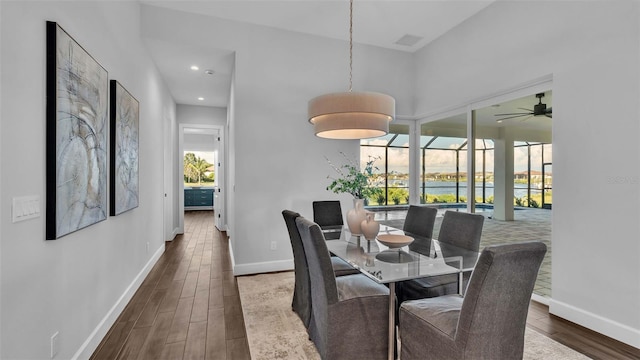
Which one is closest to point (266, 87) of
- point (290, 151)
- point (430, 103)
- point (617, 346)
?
point (290, 151)

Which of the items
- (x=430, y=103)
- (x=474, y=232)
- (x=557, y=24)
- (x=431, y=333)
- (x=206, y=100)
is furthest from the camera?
(x=206, y=100)

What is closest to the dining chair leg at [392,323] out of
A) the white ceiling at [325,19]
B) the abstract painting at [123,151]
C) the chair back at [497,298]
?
the chair back at [497,298]

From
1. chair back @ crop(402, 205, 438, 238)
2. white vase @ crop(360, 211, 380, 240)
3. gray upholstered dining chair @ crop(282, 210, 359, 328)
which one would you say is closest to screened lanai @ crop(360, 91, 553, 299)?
chair back @ crop(402, 205, 438, 238)

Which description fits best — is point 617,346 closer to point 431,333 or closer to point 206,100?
point 431,333

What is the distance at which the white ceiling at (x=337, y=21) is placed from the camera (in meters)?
3.38

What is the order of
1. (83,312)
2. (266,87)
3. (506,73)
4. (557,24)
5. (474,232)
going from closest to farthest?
1. (83,312)
2. (474,232)
3. (557,24)
4. (506,73)
5. (266,87)

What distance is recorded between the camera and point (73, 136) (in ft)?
5.99

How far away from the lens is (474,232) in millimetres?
2467

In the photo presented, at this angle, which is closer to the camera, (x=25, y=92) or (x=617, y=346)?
(x=25, y=92)

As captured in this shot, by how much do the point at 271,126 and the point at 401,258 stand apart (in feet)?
8.38

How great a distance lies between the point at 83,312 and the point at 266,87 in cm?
295

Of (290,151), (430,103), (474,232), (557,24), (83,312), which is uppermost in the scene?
(557,24)

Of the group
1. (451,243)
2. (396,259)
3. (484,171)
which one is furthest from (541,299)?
(396,259)

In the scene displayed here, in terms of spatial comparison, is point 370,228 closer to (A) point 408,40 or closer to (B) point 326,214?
(B) point 326,214
